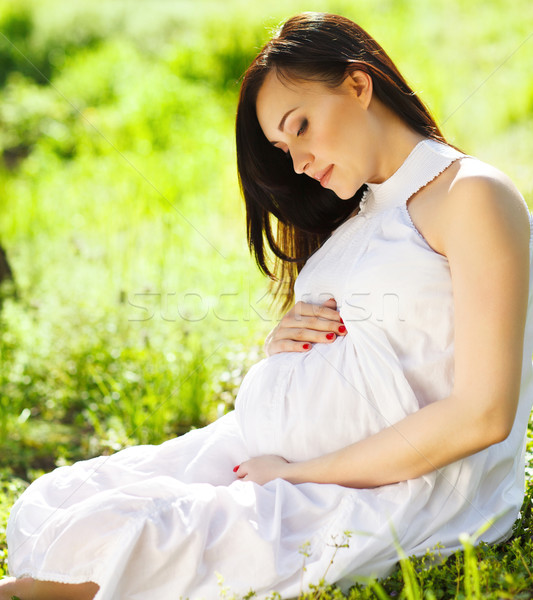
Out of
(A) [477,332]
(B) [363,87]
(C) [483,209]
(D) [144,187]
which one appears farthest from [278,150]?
(D) [144,187]

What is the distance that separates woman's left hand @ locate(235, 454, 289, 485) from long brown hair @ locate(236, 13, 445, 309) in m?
0.78

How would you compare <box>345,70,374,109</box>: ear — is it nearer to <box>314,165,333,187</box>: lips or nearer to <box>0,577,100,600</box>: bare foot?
<box>314,165,333,187</box>: lips

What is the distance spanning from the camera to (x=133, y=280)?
4258mm

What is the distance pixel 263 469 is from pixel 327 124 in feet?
2.98

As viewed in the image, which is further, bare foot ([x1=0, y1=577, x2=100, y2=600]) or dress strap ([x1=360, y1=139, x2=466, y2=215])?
dress strap ([x1=360, y1=139, x2=466, y2=215])

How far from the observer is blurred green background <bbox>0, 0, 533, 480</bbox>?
11.0 ft

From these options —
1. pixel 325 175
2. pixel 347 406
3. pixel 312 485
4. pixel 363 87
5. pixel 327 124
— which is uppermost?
pixel 363 87

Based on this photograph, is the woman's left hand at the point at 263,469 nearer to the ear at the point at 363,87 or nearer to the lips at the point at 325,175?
the lips at the point at 325,175

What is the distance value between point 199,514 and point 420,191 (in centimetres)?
97

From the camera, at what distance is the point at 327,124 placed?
73.7 inches

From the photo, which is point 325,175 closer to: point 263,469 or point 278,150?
point 278,150

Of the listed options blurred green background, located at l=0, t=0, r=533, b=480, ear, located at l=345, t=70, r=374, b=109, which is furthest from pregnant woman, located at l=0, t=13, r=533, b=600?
blurred green background, located at l=0, t=0, r=533, b=480

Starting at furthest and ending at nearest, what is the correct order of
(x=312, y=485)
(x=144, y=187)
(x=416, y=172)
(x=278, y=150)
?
(x=144, y=187) → (x=278, y=150) → (x=416, y=172) → (x=312, y=485)

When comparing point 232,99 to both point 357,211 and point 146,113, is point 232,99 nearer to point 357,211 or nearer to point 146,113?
point 146,113
